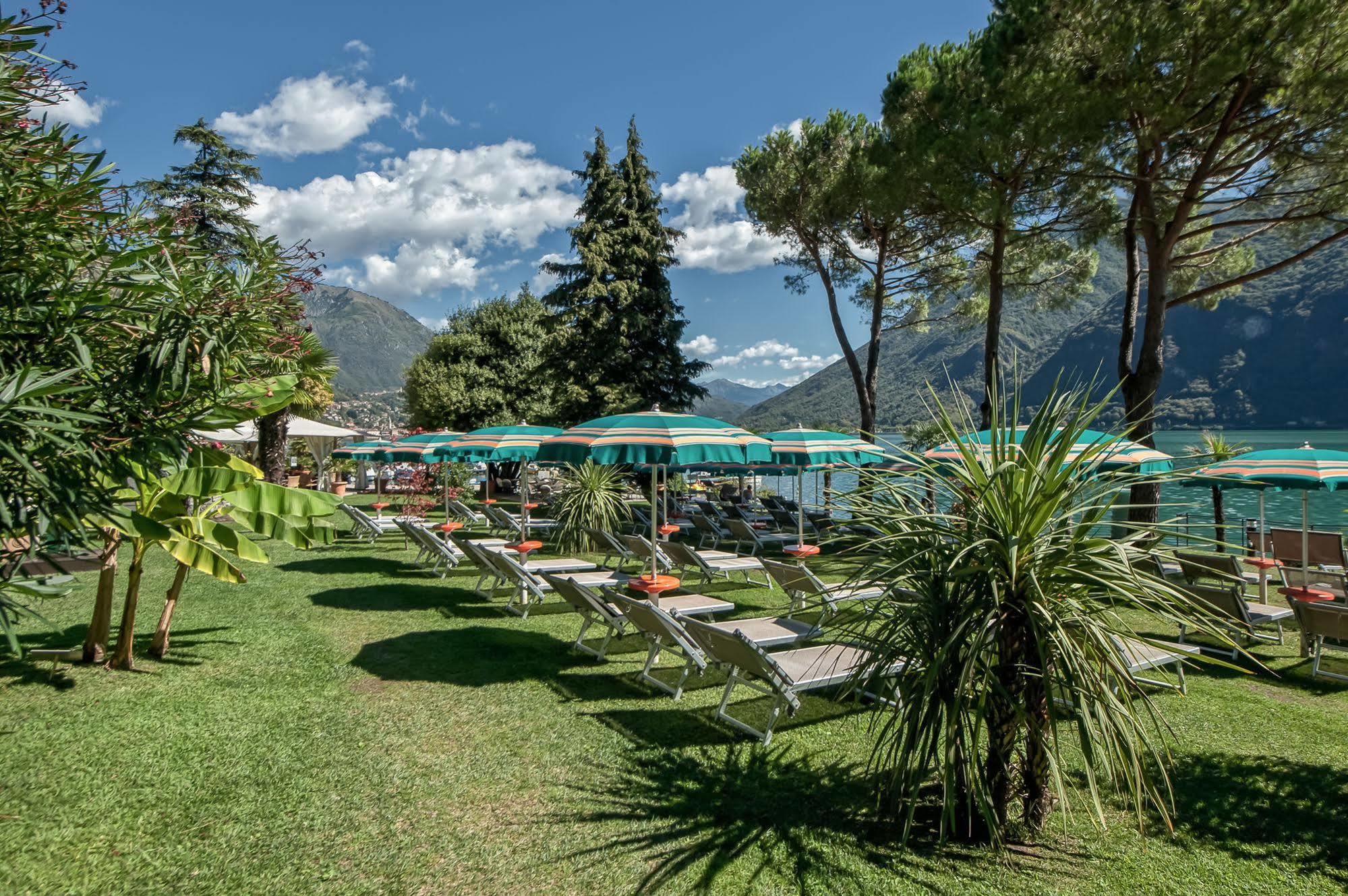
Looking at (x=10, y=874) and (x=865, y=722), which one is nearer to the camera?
(x=10, y=874)

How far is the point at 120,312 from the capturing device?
4.05 metres

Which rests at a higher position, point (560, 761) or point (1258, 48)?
point (1258, 48)

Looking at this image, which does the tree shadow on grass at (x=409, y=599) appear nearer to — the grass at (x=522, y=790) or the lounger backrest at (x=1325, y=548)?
the grass at (x=522, y=790)

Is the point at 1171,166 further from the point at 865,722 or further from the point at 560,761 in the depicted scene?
the point at 560,761

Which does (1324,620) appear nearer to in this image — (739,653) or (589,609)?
(739,653)

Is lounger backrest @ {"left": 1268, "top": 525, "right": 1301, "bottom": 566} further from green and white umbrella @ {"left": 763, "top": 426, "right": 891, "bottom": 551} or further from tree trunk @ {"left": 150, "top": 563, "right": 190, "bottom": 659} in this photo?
tree trunk @ {"left": 150, "top": 563, "right": 190, "bottom": 659}

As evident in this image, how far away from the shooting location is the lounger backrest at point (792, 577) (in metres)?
7.45

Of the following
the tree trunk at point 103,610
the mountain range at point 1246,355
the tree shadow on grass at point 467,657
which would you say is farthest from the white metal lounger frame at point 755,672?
the mountain range at point 1246,355

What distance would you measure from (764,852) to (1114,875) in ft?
5.33

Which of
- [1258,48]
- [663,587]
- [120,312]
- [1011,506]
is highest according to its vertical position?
[1258,48]

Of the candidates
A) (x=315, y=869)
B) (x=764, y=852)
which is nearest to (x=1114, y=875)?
(x=764, y=852)

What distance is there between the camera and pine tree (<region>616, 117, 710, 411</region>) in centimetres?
2300

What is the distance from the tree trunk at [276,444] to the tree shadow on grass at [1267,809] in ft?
67.5

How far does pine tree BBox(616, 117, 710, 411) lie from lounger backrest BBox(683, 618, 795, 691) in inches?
705
